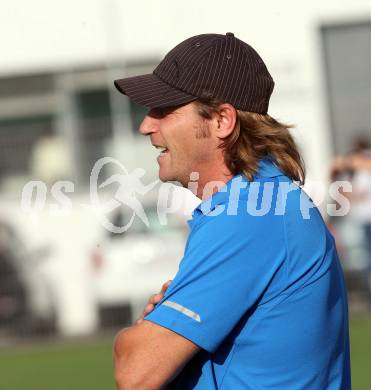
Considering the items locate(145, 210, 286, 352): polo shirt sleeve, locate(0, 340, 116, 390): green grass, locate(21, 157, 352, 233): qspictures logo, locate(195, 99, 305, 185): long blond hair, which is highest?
locate(195, 99, 305, 185): long blond hair

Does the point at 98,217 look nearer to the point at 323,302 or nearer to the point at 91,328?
the point at 91,328

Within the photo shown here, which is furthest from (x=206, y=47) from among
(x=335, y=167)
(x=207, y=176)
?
(x=335, y=167)

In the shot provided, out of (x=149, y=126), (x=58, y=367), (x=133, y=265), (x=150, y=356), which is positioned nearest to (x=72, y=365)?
(x=58, y=367)

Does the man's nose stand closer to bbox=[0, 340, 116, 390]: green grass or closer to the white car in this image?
bbox=[0, 340, 116, 390]: green grass

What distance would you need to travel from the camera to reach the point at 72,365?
36.8ft

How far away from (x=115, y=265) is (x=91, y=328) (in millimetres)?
1016

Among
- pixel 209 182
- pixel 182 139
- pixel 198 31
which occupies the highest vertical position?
pixel 182 139

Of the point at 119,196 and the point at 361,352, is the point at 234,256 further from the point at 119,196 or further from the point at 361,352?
the point at 119,196

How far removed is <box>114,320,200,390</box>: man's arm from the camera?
2654 millimetres

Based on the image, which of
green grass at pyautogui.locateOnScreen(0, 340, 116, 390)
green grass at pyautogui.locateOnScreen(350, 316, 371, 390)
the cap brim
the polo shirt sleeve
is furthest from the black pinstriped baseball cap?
green grass at pyautogui.locateOnScreen(0, 340, 116, 390)

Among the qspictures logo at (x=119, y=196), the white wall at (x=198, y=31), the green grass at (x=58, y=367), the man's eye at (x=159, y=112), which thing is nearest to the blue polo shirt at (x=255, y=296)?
the man's eye at (x=159, y=112)

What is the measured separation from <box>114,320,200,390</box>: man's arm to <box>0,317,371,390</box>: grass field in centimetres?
599

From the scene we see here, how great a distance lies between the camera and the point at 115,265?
13633mm

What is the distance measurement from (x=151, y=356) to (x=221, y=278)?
24 cm
